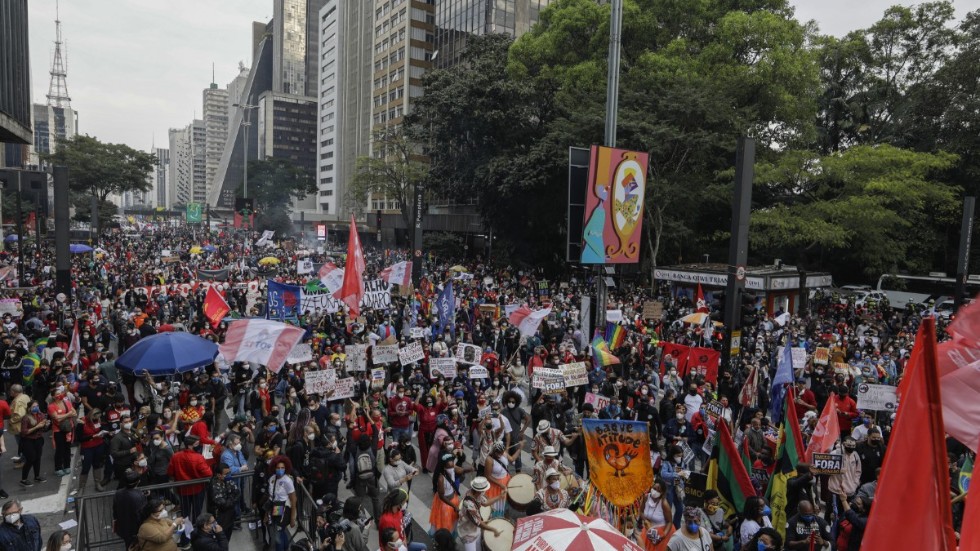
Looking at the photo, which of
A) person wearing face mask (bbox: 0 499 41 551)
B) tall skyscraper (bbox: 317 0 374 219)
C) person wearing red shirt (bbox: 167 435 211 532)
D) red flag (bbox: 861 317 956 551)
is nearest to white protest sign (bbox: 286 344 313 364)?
person wearing red shirt (bbox: 167 435 211 532)

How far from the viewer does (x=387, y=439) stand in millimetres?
11383

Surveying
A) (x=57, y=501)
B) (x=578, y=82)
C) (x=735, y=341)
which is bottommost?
(x=57, y=501)

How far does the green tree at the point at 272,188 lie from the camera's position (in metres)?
88.4

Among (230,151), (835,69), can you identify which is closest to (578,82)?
(835,69)

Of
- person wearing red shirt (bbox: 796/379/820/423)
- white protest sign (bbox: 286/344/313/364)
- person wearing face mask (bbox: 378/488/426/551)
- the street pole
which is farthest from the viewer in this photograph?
the street pole

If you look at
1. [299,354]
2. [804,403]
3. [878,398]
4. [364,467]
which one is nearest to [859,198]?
[804,403]

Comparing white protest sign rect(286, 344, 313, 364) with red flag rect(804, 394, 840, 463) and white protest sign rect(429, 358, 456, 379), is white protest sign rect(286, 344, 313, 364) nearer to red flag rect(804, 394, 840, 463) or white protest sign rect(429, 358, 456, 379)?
white protest sign rect(429, 358, 456, 379)

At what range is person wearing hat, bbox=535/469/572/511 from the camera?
27.8 ft

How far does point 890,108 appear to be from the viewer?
40531mm

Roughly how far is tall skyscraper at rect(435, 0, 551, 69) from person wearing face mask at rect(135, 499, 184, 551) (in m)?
56.8

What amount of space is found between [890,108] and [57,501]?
151ft

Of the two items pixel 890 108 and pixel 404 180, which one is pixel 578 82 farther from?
pixel 404 180

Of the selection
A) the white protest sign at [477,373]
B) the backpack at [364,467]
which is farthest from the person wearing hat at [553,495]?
the white protest sign at [477,373]

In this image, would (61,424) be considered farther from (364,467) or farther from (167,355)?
(364,467)
